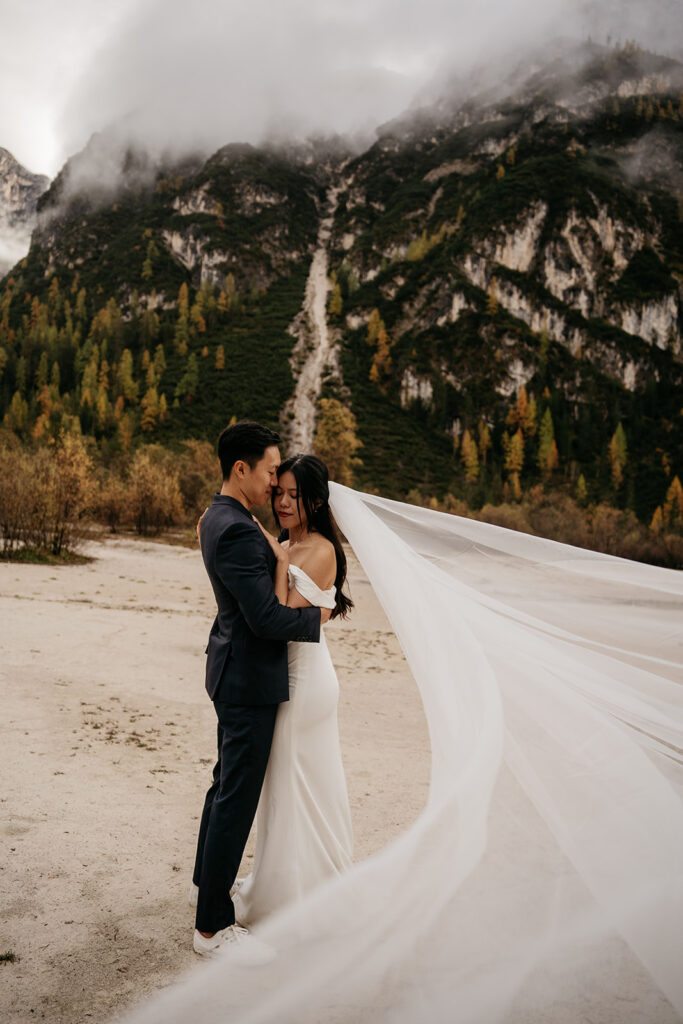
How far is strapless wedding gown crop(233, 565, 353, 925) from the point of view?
2.88 m

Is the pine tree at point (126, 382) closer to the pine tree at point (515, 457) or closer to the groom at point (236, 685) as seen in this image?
the pine tree at point (515, 457)

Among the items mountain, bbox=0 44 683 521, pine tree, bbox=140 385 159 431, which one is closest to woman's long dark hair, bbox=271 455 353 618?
mountain, bbox=0 44 683 521

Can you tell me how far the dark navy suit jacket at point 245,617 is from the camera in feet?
8.36

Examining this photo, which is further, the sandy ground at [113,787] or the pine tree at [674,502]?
the pine tree at [674,502]

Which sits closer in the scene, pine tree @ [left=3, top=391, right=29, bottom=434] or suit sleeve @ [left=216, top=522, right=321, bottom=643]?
suit sleeve @ [left=216, top=522, right=321, bottom=643]

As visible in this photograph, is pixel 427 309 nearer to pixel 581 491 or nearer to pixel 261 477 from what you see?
pixel 581 491

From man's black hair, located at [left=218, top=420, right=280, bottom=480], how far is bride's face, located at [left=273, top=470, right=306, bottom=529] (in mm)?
204

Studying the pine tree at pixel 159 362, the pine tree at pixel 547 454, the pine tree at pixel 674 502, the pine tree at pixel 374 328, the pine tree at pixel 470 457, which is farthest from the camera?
the pine tree at pixel 374 328

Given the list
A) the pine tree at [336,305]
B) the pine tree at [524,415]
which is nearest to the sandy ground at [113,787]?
the pine tree at [524,415]

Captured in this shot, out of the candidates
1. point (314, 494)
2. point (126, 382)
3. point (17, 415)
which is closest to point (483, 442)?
point (126, 382)

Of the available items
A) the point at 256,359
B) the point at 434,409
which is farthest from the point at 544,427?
the point at 256,359

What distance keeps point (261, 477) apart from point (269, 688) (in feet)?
2.95

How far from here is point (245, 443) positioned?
109 inches

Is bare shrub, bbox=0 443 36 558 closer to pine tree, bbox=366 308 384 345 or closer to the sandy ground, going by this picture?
the sandy ground
